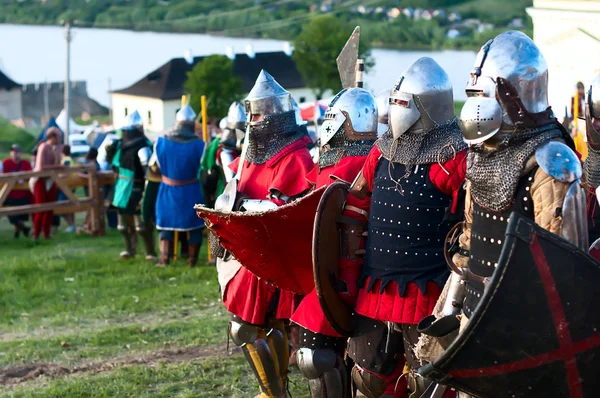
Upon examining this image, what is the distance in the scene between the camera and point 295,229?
17.5ft

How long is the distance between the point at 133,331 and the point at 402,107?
12.7 feet

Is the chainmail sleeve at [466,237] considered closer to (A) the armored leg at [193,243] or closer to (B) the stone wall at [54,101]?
(A) the armored leg at [193,243]

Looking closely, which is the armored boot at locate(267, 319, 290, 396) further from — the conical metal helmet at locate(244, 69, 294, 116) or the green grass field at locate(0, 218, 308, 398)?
the conical metal helmet at locate(244, 69, 294, 116)

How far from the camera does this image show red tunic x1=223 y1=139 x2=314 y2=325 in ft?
18.9

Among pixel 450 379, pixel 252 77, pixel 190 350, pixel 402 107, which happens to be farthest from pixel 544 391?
pixel 252 77

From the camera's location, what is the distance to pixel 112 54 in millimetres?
84625

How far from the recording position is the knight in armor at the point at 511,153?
12.0 feet

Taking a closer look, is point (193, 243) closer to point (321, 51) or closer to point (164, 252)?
point (164, 252)

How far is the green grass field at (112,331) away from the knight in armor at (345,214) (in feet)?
3.71

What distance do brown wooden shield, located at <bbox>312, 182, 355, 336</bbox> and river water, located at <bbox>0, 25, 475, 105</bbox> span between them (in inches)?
1794

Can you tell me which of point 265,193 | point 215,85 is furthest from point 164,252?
point 215,85

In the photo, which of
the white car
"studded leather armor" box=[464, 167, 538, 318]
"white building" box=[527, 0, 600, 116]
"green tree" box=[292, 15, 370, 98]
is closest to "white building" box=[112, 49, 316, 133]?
"green tree" box=[292, 15, 370, 98]

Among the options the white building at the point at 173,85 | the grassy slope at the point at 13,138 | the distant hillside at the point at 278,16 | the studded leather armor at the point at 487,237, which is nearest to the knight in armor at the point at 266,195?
the studded leather armor at the point at 487,237

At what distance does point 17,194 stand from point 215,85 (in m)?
26.1
